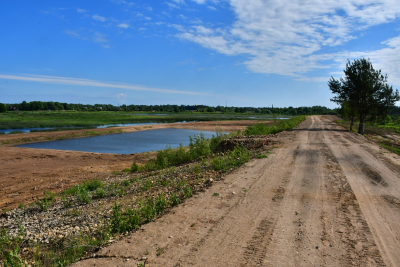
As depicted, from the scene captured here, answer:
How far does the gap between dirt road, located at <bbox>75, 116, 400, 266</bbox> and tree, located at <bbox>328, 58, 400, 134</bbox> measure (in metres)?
20.0

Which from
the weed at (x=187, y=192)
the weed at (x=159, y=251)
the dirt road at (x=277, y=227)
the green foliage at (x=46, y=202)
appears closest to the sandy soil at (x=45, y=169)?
the green foliage at (x=46, y=202)

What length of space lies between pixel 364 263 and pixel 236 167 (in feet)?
20.4

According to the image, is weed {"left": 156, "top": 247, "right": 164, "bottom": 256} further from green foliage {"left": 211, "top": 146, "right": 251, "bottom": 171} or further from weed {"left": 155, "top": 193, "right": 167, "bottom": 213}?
green foliage {"left": 211, "top": 146, "right": 251, "bottom": 171}

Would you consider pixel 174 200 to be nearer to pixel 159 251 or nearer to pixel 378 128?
pixel 159 251

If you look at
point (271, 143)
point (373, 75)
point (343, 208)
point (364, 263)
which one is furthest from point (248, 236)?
point (373, 75)

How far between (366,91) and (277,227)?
25.4 m

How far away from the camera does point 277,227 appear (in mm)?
4770

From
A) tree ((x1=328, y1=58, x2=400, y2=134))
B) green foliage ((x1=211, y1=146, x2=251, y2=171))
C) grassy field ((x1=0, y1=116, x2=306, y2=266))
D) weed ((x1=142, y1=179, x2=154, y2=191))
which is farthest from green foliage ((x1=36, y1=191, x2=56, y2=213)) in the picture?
tree ((x1=328, y1=58, x2=400, y2=134))

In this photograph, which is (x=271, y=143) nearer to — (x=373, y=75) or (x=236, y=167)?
(x=236, y=167)

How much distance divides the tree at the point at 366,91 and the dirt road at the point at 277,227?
Result: 65.5ft

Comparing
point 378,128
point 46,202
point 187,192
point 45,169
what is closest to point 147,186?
point 187,192

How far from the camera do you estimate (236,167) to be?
32.1 feet

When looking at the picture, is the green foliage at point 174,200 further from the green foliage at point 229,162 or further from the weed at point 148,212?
the green foliage at point 229,162

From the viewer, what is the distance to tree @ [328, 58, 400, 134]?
24.5 meters
